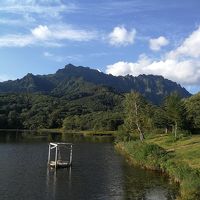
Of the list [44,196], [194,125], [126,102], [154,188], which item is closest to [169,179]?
[154,188]

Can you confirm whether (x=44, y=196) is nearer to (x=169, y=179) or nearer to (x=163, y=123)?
(x=169, y=179)

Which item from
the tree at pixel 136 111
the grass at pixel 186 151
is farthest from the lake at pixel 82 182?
the tree at pixel 136 111

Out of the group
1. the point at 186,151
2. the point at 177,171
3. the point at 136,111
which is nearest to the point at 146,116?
the point at 136,111

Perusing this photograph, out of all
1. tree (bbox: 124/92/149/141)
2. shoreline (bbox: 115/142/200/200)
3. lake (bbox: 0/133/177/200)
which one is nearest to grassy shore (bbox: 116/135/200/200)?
shoreline (bbox: 115/142/200/200)

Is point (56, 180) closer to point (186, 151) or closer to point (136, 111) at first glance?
point (186, 151)

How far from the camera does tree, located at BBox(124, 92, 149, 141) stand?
392ft

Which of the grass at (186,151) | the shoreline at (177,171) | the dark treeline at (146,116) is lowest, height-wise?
the shoreline at (177,171)

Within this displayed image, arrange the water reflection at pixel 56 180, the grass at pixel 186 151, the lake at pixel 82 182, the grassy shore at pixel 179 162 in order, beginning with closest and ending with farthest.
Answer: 1. the grassy shore at pixel 179 162
2. the lake at pixel 82 182
3. the water reflection at pixel 56 180
4. the grass at pixel 186 151

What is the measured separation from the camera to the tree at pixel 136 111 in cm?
11956

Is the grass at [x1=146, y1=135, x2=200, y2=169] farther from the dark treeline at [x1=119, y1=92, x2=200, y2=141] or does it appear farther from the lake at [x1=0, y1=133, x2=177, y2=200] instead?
the dark treeline at [x1=119, y1=92, x2=200, y2=141]

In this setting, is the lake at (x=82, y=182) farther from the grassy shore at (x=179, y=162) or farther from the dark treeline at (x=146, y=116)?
the dark treeline at (x=146, y=116)

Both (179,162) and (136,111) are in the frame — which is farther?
(136,111)

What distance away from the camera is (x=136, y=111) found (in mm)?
119188

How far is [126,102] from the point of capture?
122m
